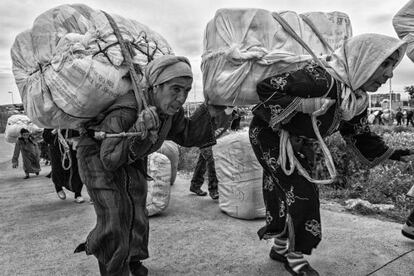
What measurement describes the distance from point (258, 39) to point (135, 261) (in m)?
1.70

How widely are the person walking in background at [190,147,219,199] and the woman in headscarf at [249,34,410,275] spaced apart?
7.49 feet

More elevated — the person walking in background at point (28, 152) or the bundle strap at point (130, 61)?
the bundle strap at point (130, 61)

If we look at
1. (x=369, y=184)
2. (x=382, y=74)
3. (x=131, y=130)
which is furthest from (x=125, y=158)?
(x=369, y=184)

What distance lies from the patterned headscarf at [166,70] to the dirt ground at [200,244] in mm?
Result: 1444

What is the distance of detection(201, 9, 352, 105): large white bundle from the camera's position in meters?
2.50

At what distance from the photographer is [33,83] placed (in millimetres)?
2385

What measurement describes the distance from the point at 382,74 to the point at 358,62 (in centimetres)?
16

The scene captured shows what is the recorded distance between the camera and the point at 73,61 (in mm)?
2170

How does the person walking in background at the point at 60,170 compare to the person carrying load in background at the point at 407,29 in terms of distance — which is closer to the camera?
the person carrying load in background at the point at 407,29

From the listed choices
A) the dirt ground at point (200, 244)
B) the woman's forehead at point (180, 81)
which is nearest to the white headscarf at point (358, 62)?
the woman's forehead at point (180, 81)

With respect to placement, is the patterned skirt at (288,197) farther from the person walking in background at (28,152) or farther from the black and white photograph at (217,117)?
the person walking in background at (28,152)

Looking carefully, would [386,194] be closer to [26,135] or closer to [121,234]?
[121,234]

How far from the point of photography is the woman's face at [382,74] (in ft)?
7.26

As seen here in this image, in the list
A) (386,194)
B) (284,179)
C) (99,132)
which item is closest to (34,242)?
(99,132)
